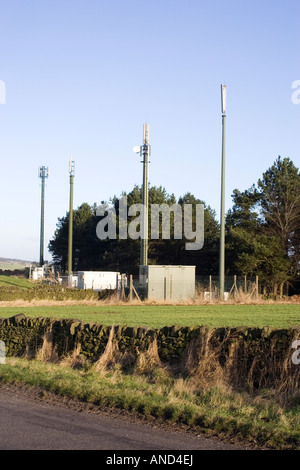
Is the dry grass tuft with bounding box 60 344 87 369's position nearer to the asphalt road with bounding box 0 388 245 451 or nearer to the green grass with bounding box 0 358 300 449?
the green grass with bounding box 0 358 300 449

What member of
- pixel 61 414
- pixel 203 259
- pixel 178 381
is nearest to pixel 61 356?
pixel 178 381

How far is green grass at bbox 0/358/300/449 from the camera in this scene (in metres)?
7.85

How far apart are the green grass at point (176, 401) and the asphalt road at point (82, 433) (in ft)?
1.74

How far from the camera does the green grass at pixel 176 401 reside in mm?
7852

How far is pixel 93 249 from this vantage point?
7575 centimetres

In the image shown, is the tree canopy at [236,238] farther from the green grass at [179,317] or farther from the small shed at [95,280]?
the green grass at [179,317]

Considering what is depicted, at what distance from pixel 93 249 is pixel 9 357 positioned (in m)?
61.1

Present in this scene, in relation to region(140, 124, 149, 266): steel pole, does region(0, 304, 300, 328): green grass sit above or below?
below

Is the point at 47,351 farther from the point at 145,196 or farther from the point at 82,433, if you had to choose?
the point at 145,196

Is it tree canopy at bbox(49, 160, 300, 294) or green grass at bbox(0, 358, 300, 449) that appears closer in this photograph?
green grass at bbox(0, 358, 300, 449)

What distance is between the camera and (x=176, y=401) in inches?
370

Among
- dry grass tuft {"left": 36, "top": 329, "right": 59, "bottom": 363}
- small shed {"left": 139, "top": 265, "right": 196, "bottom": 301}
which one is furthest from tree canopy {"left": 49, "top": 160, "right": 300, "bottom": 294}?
dry grass tuft {"left": 36, "top": 329, "right": 59, "bottom": 363}

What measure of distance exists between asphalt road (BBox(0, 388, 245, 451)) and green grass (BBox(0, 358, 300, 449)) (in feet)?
1.74
